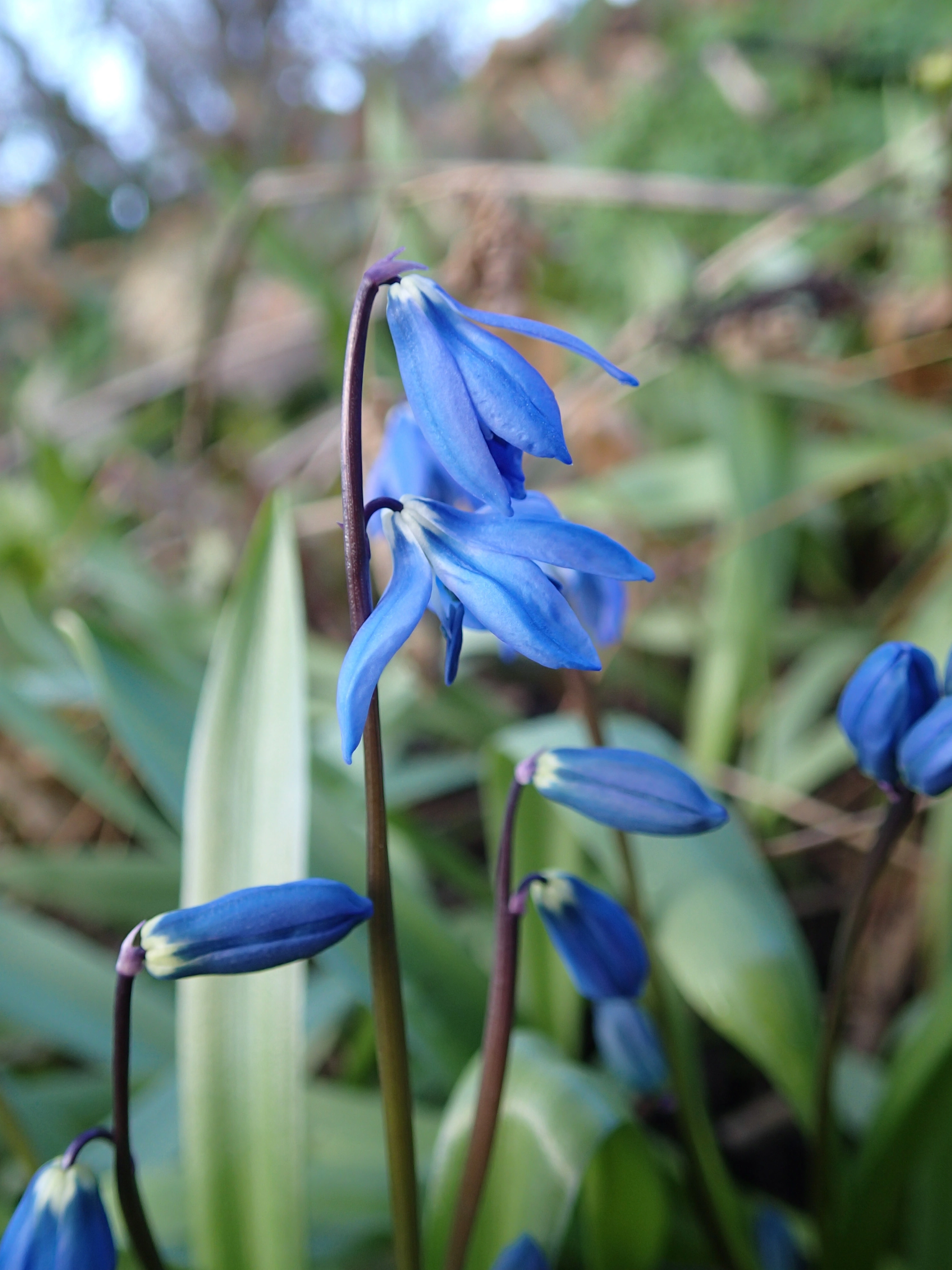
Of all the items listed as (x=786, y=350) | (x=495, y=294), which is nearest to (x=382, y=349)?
(x=495, y=294)

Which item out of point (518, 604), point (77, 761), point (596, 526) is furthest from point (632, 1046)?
point (596, 526)

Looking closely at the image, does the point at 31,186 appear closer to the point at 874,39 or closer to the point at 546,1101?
the point at 874,39

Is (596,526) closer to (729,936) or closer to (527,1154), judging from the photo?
(729,936)

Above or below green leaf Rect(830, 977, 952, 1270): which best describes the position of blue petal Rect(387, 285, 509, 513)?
above

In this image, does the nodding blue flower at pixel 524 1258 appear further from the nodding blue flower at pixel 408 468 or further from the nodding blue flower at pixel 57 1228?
the nodding blue flower at pixel 408 468

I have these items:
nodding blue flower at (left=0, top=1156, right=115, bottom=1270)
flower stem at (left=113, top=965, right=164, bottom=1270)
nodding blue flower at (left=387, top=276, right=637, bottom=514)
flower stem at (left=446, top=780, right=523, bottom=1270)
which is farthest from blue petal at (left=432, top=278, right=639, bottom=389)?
nodding blue flower at (left=0, top=1156, right=115, bottom=1270)

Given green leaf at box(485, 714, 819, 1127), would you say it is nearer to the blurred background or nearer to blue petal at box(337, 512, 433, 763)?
the blurred background
